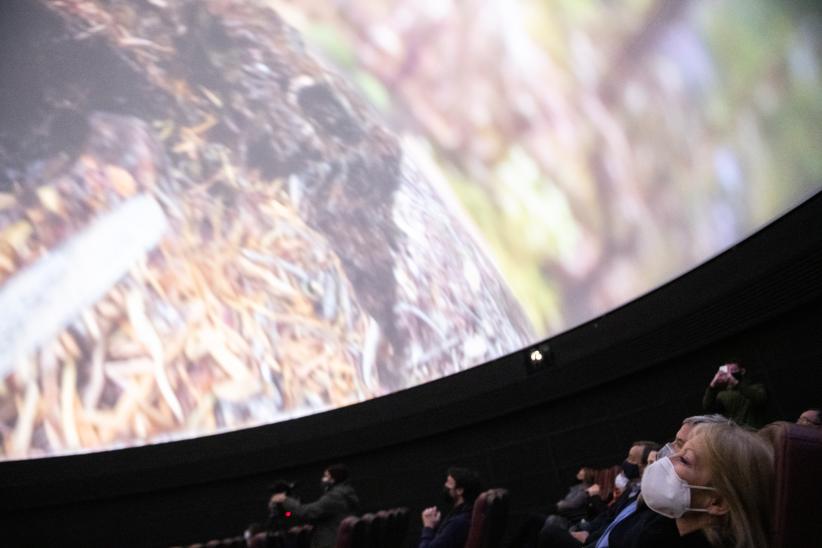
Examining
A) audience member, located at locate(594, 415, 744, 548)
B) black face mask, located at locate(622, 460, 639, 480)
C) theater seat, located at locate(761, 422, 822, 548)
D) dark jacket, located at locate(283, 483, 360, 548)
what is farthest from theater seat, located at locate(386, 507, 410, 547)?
theater seat, located at locate(761, 422, 822, 548)

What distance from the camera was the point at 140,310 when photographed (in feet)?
30.3

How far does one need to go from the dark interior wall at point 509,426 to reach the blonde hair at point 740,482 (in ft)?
11.1

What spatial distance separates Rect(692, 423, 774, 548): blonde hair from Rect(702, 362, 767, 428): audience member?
5.83 ft

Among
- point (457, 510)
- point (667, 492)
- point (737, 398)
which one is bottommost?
point (457, 510)

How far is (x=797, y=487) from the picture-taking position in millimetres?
1127

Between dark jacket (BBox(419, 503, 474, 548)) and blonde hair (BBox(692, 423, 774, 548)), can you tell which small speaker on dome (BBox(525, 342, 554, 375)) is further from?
blonde hair (BBox(692, 423, 774, 548))

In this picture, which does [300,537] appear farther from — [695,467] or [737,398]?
[695,467]

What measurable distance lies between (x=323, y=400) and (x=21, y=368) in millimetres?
4040

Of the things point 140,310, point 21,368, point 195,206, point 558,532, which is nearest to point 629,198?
point 558,532

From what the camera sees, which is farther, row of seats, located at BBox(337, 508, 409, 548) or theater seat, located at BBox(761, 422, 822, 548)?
row of seats, located at BBox(337, 508, 409, 548)

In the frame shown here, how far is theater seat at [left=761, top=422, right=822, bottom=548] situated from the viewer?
112 cm

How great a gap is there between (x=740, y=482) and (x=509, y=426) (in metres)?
6.07

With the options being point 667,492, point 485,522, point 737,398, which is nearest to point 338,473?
point 485,522

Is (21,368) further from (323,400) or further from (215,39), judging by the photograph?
(215,39)
